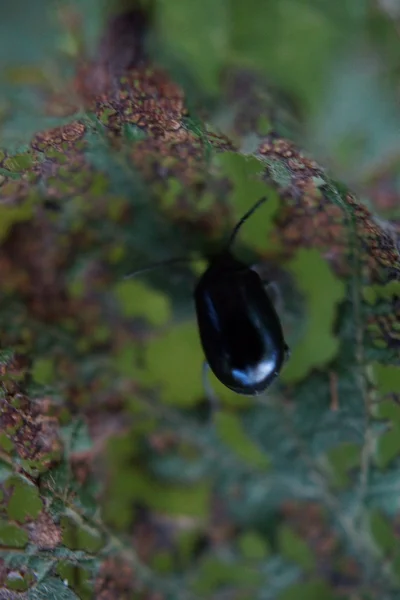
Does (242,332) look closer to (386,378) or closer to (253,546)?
(386,378)

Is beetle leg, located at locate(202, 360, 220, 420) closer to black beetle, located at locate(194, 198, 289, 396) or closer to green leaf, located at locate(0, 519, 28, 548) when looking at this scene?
black beetle, located at locate(194, 198, 289, 396)

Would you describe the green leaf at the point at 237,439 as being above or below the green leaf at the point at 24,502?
above

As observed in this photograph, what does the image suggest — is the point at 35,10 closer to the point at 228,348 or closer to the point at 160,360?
the point at 228,348

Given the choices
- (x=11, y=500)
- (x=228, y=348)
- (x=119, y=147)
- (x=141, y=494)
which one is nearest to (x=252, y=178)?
(x=119, y=147)

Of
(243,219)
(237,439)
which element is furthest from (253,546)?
(243,219)

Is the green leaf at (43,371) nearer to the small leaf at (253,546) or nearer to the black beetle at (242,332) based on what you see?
the black beetle at (242,332)

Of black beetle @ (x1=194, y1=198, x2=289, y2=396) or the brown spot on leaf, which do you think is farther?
black beetle @ (x1=194, y1=198, x2=289, y2=396)

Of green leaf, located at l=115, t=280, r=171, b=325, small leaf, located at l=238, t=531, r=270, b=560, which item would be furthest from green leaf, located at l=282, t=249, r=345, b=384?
small leaf, located at l=238, t=531, r=270, b=560

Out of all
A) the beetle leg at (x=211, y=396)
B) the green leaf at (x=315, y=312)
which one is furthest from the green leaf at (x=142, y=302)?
the green leaf at (x=315, y=312)

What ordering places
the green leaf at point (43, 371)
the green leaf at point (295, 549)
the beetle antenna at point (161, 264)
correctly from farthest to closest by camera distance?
the green leaf at point (295, 549), the beetle antenna at point (161, 264), the green leaf at point (43, 371)
